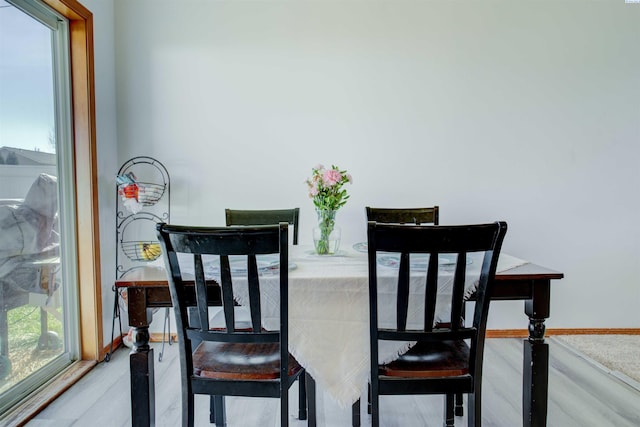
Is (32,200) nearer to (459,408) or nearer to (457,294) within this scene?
(457,294)

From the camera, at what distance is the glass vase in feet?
6.00

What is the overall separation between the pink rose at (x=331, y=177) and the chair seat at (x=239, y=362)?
710 millimetres

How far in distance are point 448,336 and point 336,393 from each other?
1.49 ft

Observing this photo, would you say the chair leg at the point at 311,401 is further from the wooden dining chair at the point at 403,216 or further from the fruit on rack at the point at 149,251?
the fruit on rack at the point at 149,251

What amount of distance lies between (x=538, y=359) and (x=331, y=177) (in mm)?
1060

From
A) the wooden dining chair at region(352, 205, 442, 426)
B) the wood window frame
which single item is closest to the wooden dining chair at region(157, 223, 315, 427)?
the wooden dining chair at region(352, 205, 442, 426)

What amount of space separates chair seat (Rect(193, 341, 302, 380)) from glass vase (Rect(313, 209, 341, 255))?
52 centimetres

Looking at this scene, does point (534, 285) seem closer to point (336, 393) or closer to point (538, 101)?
point (336, 393)

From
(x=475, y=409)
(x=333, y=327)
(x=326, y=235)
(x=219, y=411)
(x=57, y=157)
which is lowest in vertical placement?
(x=219, y=411)

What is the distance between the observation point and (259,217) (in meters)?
2.20

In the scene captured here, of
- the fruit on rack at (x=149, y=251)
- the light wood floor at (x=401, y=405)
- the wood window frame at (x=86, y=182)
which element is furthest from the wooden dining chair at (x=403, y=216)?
the wood window frame at (x=86, y=182)

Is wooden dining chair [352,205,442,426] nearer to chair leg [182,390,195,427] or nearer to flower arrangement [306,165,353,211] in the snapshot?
flower arrangement [306,165,353,211]

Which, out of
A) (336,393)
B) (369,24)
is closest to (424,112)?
(369,24)

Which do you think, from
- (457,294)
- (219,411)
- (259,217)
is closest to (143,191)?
(259,217)
